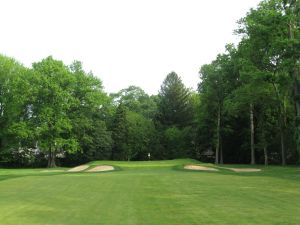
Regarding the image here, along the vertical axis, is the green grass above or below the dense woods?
below

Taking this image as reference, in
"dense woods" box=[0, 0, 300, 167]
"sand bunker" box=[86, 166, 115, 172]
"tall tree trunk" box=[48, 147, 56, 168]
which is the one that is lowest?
"sand bunker" box=[86, 166, 115, 172]

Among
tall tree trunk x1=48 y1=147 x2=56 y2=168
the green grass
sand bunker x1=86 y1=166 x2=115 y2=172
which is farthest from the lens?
tall tree trunk x1=48 y1=147 x2=56 y2=168

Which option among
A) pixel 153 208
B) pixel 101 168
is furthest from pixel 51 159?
pixel 153 208

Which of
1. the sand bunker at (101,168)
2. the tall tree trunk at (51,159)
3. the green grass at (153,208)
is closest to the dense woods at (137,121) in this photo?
the tall tree trunk at (51,159)

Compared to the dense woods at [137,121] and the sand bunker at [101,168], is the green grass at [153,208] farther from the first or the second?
the dense woods at [137,121]

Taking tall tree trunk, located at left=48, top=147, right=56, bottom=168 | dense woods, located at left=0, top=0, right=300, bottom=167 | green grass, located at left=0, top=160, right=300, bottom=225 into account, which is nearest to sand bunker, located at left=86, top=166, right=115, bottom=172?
dense woods, located at left=0, top=0, right=300, bottom=167

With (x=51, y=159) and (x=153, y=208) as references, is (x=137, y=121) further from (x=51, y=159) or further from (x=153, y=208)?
(x=153, y=208)

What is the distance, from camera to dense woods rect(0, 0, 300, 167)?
5168cm

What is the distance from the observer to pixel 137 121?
7569cm

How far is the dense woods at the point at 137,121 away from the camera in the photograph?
5168cm

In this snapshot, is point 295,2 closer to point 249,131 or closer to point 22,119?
point 249,131

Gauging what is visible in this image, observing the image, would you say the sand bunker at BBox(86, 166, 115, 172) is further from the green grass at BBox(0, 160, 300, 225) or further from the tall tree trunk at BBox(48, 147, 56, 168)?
the green grass at BBox(0, 160, 300, 225)

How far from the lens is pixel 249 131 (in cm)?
6003

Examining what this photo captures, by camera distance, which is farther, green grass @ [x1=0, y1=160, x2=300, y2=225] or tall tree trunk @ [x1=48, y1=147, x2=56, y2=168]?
tall tree trunk @ [x1=48, y1=147, x2=56, y2=168]
